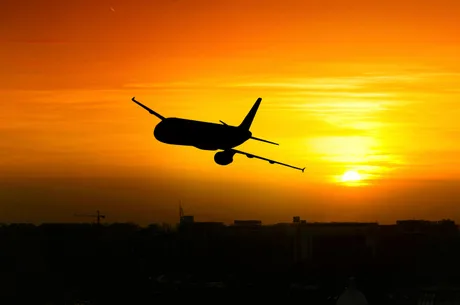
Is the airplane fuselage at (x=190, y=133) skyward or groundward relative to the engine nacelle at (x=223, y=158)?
skyward

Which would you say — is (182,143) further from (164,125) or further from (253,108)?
(253,108)

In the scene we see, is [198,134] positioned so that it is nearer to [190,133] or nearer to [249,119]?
[190,133]

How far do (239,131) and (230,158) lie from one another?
318cm

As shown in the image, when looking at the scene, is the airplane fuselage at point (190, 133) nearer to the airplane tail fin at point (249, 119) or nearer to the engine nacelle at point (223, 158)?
the engine nacelle at point (223, 158)

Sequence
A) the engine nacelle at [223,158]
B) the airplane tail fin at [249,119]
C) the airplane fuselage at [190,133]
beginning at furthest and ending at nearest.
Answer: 1. the airplane tail fin at [249,119]
2. the engine nacelle at [223,158]
3. the airplane fuselage at [190,133]

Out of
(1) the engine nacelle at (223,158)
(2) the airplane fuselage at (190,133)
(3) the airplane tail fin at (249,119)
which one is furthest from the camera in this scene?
(3) the airplane tail fin at (249,119)

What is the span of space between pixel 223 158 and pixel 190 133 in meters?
7.23

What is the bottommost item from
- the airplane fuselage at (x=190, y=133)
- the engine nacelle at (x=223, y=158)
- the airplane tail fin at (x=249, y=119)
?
the engine nacelle at (x=223, y=158)

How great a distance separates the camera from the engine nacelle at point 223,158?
386ft

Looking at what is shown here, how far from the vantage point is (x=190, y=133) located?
367 feet

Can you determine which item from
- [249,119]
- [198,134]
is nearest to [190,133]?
[198,134]

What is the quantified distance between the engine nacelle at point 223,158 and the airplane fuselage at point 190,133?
200 centimetres

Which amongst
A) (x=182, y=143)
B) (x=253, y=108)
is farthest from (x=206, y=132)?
(x=253, y=108)

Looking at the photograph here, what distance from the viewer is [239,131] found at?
120 m
